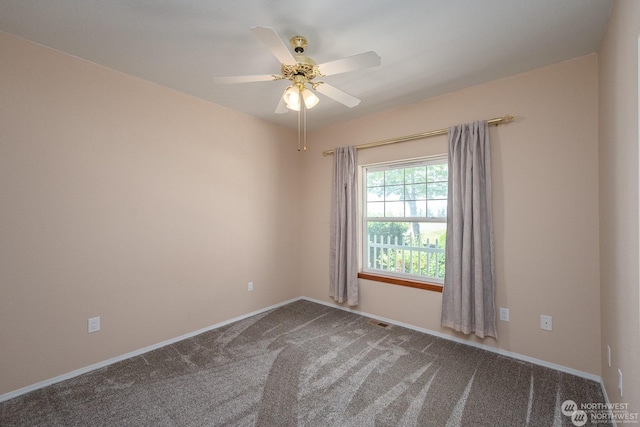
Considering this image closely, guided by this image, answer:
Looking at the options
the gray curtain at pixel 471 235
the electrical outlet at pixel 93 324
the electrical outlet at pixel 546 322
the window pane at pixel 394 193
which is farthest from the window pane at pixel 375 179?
the electrical outlet at pixel 93 324

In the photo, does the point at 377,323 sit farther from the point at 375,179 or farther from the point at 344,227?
the point at 375,179

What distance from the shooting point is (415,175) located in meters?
3.25

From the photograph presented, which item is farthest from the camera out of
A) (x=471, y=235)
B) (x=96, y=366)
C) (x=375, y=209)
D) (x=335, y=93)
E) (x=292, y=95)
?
(x=375, y=209)

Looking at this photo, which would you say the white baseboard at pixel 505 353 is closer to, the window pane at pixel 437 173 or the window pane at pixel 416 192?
the window pane at pixel 416 192

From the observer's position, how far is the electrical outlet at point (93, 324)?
230cm

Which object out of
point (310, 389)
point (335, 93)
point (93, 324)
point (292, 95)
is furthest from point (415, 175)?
point (93, 324)

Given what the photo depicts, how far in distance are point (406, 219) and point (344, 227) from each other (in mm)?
787

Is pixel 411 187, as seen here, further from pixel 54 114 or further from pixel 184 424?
pixel 54 114

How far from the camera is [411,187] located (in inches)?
129

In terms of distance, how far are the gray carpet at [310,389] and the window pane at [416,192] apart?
5.02ft

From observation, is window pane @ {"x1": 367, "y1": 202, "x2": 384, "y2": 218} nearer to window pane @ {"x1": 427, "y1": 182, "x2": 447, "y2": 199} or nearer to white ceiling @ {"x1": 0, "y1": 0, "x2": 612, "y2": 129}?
window pane @ {"x1": 427, "y1": 182, "x2": 447, "y2": 199}

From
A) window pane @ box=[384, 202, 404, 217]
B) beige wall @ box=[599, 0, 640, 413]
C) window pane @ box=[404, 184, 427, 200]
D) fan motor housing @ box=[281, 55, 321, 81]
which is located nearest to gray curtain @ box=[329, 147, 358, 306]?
window pane @ box=[384, 202, 404, 217]

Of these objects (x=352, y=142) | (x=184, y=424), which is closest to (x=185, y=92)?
(x=352, y=142)

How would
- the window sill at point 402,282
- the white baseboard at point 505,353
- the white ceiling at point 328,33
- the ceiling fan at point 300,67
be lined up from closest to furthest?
the ceiling fan at point 300,67 < the white ceiling at point 328,33 < the white baseboard at point 505,353 < the window sill at point 402,282
